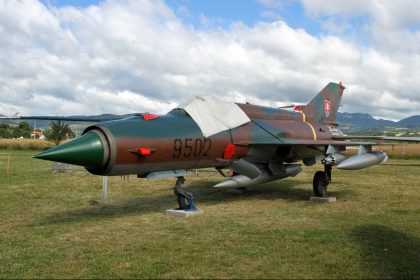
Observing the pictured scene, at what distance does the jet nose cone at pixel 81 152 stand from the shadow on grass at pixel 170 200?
7.50 feet

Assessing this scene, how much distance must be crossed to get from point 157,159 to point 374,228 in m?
4.33

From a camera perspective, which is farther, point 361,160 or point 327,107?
point 327,107

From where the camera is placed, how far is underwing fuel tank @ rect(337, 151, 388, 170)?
33.3 feet

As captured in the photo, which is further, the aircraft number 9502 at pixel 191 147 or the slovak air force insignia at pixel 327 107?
the slovak air force insignia at pixel 327 107

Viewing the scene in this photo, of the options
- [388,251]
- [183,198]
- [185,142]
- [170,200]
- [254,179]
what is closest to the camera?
[388,251]

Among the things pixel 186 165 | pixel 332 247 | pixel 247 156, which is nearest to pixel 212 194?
pixel 247 156

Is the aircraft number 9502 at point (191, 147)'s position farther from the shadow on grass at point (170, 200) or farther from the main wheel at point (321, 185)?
the main wheel at point (321, 185)

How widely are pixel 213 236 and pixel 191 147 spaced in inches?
80.9

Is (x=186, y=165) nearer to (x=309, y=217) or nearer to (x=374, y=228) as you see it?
(x=309, y=217)

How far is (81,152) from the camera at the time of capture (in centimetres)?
681

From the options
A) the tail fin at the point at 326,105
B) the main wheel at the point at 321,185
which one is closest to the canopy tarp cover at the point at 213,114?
the main wheel at the point at 321,185

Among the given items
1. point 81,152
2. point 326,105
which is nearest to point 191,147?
point 81,152

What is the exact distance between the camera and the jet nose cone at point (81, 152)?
22.1 feet

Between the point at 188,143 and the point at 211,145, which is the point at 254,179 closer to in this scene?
the point at 211,145
